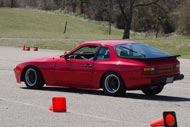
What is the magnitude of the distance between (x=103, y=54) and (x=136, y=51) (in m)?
0.90

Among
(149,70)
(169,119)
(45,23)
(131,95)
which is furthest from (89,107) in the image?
(45,23)

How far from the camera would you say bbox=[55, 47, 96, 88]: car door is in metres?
14.9

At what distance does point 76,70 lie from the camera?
15125mm

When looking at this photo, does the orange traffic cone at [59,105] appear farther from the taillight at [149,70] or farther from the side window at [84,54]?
the side window at [84,54]

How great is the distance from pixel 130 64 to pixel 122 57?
18.8 inches

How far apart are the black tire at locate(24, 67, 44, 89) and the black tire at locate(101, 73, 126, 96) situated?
7.10 ft

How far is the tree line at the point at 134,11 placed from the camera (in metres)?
68.2

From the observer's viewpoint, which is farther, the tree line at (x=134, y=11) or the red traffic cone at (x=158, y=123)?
the tree line at (x=134, y=11)

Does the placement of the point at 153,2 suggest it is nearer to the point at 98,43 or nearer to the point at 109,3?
the point at 109,3

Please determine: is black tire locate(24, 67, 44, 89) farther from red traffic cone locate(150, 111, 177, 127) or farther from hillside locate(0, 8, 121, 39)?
hillside locate(0, 8, 121, 39)

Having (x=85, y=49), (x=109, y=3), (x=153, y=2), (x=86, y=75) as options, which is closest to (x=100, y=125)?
(x=86, y=75)

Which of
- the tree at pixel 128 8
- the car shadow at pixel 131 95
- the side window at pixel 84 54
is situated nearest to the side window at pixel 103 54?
the side window at pixel 84 54

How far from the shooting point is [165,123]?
9.16 metres

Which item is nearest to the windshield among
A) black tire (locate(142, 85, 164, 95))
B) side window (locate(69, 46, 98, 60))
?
side window (locate(69, 46, 98, 60))
